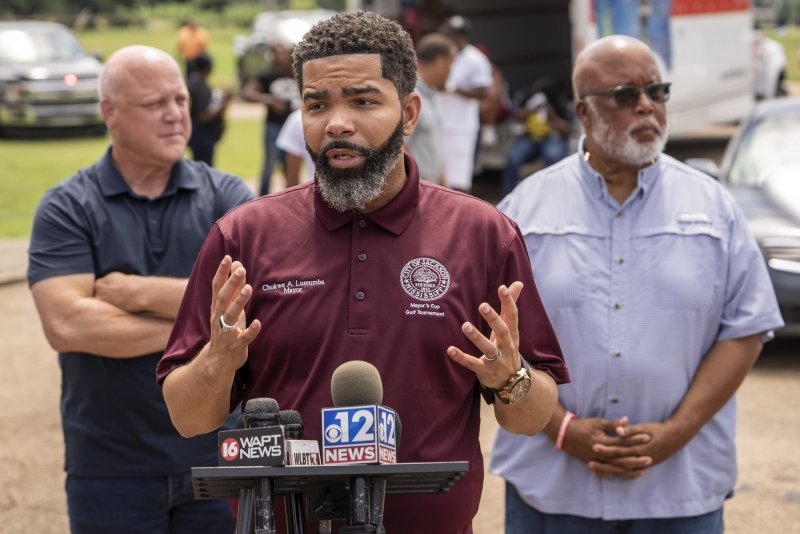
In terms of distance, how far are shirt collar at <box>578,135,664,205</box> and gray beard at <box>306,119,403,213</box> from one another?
1.26 metres

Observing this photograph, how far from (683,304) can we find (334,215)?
4.45 ft

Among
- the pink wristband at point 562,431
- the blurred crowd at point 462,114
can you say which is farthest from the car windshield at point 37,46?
the pink wristband at point 562,431

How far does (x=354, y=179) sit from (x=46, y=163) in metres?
17.9

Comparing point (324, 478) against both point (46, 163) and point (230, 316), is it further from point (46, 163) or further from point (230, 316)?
point (46, 163)

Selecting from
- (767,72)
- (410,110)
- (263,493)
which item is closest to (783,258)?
(410,110)

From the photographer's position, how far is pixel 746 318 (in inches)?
152

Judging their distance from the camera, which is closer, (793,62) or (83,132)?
(83,132)

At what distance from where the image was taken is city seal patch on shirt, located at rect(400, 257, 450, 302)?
2887 millimetres

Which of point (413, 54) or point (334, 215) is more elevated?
point (413, 54)

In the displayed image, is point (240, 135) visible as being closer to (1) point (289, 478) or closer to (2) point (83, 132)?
(2) point (83, 132)

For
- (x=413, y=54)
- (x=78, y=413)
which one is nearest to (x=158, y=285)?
(x=78, y=413)

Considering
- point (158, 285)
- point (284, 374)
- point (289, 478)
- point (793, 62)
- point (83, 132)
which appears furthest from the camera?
point (793, 62)

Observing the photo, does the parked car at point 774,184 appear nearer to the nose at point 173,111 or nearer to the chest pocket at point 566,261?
the chest pocket at point 566,261

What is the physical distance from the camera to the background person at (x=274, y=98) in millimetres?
13914
